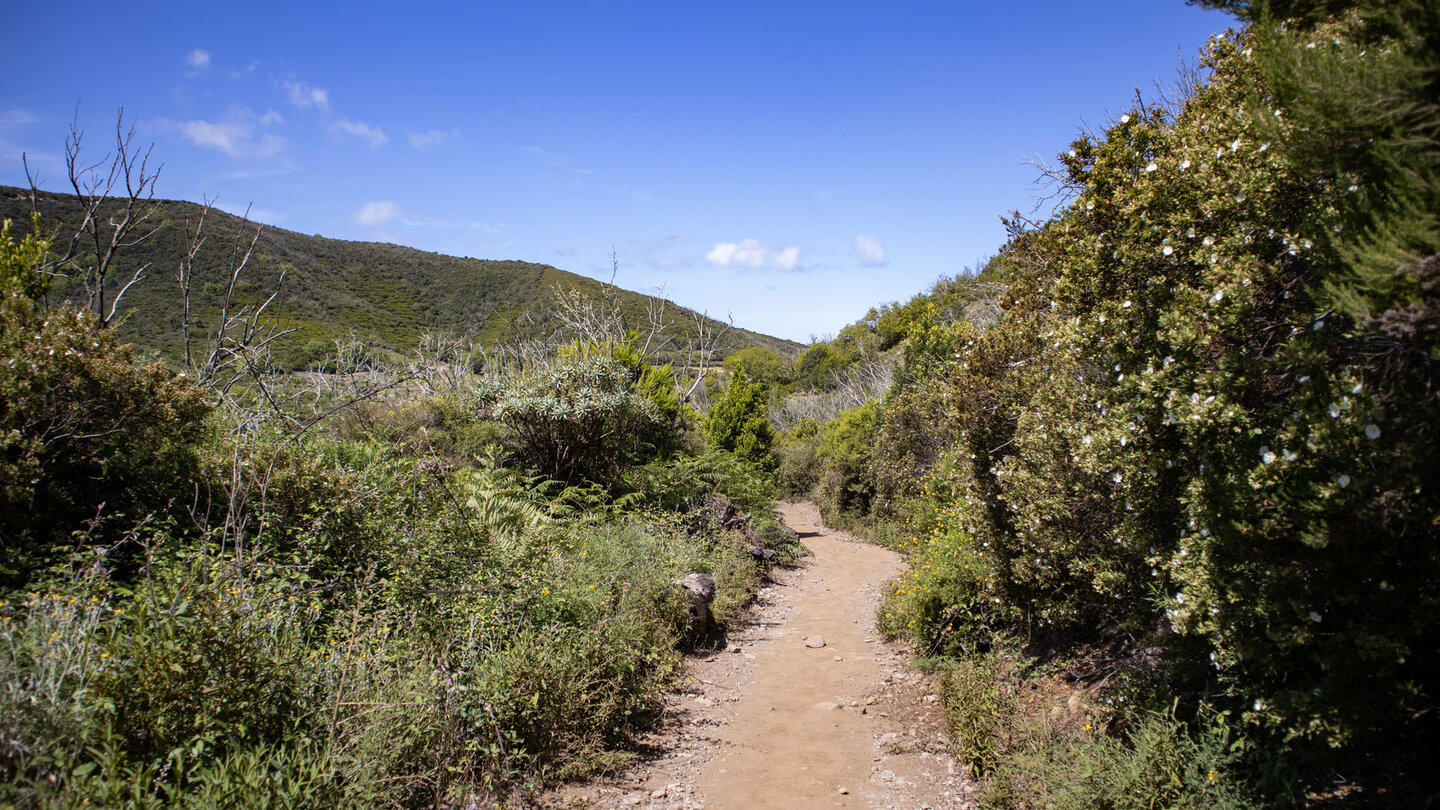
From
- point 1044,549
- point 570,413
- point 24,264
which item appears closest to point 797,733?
point 1044,549

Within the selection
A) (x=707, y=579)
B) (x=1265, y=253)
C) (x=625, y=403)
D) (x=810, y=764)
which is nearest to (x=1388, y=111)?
(x=1265, y=253)

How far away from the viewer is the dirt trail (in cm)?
450

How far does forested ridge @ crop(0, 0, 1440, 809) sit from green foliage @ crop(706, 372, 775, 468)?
8558 millimetres

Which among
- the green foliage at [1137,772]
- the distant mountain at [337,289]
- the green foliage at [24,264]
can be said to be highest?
the distant mountain at [337,289]

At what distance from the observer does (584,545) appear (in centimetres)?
734

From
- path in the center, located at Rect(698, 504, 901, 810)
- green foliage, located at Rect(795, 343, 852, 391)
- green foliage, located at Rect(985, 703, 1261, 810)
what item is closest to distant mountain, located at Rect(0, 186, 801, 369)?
green foliage, located at Rect(795, 343, 852, 391)

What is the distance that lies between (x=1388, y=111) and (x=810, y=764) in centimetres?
482

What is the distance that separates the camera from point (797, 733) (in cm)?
559

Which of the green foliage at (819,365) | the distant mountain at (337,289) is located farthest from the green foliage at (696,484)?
the green foliage at (819,365)

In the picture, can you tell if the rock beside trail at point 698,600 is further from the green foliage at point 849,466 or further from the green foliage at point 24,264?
the green foliage at point 849,466

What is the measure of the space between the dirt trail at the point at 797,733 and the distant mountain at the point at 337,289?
1054 cm

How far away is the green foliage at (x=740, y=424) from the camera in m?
16.2

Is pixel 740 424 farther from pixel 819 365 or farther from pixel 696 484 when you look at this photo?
pixel 819 365

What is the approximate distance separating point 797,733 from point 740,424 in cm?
1104
